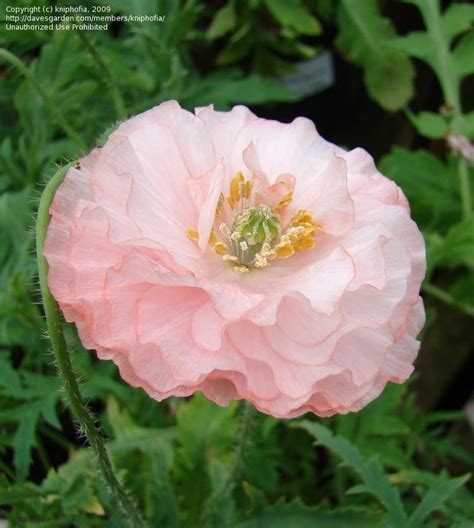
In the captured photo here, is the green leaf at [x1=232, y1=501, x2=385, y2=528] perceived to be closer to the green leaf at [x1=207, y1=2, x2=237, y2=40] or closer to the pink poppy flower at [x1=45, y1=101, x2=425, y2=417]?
the pink poppy flower at [x1=45, y1=101, x2=425, y2=417]

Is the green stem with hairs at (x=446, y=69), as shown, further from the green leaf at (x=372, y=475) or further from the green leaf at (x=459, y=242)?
the green leaf at (x=372, y=475)

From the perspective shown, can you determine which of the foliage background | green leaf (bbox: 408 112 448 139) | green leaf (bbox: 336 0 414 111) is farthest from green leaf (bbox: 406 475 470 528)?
green leaf (bbox: 336 0 414 111)

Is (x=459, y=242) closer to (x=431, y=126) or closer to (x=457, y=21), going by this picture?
(x=431, y=126)

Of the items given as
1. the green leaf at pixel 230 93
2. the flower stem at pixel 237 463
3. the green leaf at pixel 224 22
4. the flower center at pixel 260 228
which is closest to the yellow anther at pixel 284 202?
the flower center at pixel 260 228

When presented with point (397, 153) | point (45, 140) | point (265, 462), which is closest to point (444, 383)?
point (397, 153)

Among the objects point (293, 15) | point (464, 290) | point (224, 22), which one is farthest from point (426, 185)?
point (224, 22)
